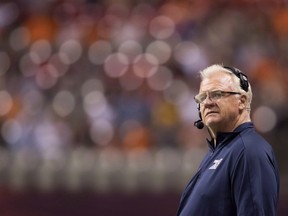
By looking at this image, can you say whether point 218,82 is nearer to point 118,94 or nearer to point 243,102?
point 243,102

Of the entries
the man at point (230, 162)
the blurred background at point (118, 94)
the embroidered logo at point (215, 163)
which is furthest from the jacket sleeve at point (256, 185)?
the blurred background at point (118, 94)

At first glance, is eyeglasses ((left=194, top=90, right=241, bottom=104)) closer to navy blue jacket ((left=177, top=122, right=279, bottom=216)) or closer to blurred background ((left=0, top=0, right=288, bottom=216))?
navy blue jacket ((left=177, top=122, right=279, bottom=216))

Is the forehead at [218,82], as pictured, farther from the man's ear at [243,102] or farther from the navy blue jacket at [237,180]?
the navy blue jacket at [237,180]

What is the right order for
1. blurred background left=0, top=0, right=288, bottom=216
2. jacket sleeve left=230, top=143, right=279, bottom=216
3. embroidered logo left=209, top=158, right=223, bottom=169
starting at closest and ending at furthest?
1. jacket sleeve left=230, top=143, right=279, bottom=216
2. embroidered logo left=209, top=158, right=223, bottom=169
3. blurred background left=0, top=0, right=288, bottom=216

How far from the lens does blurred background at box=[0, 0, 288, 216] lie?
9305 mm

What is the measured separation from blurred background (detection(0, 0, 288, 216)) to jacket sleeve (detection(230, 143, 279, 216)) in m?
5.08

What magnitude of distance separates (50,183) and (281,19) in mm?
3789

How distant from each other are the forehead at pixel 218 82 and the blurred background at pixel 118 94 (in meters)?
4.88

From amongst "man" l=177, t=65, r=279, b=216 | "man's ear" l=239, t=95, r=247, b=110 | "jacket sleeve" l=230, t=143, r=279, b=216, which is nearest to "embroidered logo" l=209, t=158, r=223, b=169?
"man" l=177, t=65, r=279, b=216

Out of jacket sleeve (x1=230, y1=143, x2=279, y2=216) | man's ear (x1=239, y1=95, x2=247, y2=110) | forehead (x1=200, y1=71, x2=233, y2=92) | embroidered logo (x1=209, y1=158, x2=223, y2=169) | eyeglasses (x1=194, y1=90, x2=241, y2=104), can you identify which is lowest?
jacket sleeve (x1=230, y1=143, x2=279, y2=216)

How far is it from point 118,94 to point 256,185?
741 centimetres

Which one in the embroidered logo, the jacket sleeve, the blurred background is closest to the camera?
the jacket sleeve

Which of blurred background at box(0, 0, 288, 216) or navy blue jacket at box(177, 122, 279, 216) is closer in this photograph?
navy blue jacket at box(177, 122, 279, 216)

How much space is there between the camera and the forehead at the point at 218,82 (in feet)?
13.3
